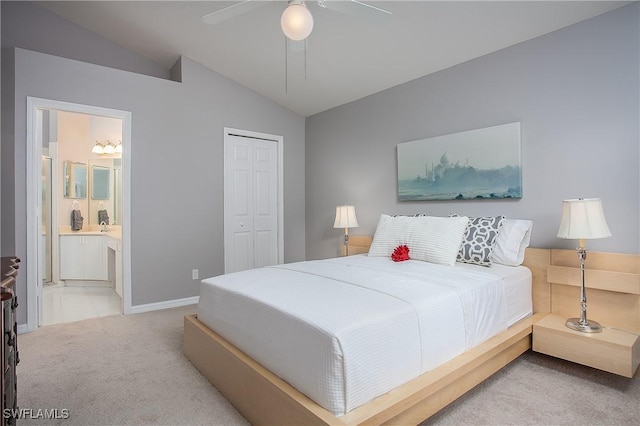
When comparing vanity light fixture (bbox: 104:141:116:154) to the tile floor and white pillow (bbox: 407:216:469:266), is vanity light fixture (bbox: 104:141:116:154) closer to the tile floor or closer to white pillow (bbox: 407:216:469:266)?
the tile floor

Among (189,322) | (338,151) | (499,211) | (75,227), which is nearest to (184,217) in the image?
(189,322)

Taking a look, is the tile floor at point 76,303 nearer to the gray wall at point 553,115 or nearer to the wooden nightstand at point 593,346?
the gray wall at point 553,115

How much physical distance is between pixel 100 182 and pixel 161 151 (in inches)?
97.2

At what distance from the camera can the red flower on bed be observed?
2881 millimetres

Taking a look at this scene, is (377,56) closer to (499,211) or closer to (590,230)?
(499,211)

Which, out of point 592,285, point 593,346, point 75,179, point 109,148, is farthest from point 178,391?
point 75,179

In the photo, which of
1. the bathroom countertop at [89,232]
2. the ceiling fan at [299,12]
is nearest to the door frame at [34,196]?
the bathroom countertop at [89,232]

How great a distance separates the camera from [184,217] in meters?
3.94

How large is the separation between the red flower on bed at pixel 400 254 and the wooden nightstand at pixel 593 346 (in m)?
1.02

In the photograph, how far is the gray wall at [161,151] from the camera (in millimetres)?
3035

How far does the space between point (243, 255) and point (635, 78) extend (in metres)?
4.14

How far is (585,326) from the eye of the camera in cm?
223

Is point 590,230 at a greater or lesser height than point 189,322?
greater

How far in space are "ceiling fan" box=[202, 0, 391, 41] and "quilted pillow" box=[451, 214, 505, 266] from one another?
1.78 m
